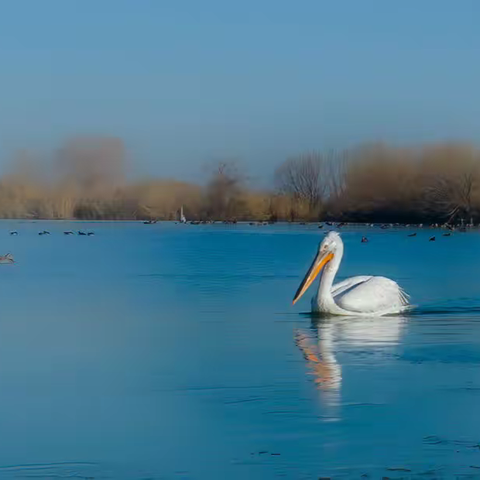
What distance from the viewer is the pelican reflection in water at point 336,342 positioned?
968 centimetres

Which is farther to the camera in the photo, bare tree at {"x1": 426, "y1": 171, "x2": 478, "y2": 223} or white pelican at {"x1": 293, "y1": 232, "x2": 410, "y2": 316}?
bare tree at {"x1": 426, "y1": 171, "x2": 478, "y2": 223}

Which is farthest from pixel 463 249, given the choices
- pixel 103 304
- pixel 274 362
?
pixel 274 362

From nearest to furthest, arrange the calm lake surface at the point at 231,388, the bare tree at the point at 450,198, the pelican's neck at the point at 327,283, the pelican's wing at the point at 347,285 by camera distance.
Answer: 1. the calm lake surface at the point at 231,388
2. the pelican's neck at the point at 327,283
3. the pelican's wing at the point at 347,285
4. the bare tree at the point at 450,198

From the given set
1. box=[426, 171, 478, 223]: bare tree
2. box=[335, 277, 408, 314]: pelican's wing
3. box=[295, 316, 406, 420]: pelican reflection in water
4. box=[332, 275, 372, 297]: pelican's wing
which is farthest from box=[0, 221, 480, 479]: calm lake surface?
box=[426, 171, 478, 223]: bare tree

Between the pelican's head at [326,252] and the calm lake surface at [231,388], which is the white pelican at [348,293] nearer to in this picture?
the pelican's head at [326,252]

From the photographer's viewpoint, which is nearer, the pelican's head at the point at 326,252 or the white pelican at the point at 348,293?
the white pelican at the point at 348,293

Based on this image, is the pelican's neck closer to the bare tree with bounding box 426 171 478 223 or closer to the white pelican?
the white pelican

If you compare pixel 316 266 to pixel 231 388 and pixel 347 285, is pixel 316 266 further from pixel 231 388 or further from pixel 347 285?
pixel 231 388

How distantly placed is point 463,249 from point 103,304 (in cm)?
2751

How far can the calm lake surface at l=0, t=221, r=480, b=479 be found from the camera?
23.4 feet

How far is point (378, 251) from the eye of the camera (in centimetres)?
4319

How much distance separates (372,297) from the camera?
1552cm

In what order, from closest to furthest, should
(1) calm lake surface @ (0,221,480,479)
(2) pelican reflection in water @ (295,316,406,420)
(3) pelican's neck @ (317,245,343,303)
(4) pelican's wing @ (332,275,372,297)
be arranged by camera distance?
1. (1) calm lake surface @ (0,221,480,479)
2. (2) pelican reflection in water @ (295,316,406,420)
3. (3) pelican's neck @ (317,245,343,303)
4. (4) pelican's wing @ (332,275,372,297)

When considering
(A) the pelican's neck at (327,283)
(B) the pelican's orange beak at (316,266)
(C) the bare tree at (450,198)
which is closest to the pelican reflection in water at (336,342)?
(A) the pelican's neck at (327,283)
